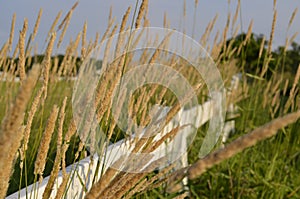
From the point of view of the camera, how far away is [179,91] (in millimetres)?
4043

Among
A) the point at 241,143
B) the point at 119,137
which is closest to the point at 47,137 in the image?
the point at 241,143

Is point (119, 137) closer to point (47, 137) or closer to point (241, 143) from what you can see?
point (47, 137)

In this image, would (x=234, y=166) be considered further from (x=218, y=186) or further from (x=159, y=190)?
(x=159, y=190)

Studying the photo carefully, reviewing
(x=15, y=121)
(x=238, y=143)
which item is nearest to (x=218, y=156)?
(x=238, y=143)

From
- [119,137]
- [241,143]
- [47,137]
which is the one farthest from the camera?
[119,137]

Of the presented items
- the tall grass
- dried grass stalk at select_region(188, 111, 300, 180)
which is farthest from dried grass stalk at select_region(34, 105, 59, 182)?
dried grass stalk at select_region(188, 111, 300, 180)

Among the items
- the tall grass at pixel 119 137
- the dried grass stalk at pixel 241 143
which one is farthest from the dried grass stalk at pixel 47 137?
the dried grass stalk at pixel 241 143

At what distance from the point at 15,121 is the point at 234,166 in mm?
2941

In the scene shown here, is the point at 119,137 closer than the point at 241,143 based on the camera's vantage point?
No

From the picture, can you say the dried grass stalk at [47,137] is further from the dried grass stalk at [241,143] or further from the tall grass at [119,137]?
the dried grass stalk at [241,143]

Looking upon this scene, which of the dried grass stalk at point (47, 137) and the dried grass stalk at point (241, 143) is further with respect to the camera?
the dried grass stalk at point (47, 137)

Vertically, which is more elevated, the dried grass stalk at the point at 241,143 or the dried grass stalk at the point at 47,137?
the dried grass stalk at the point at 241,143

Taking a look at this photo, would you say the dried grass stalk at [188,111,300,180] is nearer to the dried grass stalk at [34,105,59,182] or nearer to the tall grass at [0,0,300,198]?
the tall grass at [0,0,300,198]

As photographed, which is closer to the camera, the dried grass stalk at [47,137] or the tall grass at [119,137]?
the tall grass at [119,137]
